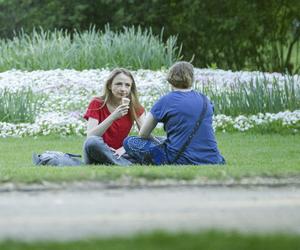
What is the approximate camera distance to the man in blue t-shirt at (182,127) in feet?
28.9

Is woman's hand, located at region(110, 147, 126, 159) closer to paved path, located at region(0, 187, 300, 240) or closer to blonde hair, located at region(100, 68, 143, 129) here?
blonde hair, located at region(100, 68, 143, 129)

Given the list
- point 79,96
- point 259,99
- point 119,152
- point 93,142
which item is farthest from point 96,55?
point 93,142

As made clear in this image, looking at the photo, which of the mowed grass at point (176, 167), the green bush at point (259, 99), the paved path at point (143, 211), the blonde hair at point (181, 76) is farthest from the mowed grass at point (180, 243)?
the green bush at point (259, 99)

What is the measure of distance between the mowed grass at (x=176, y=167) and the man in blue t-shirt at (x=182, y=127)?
0.93ft

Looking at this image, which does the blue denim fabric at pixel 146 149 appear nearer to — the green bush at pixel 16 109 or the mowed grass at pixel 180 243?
the mowed grass at pixel 180 243

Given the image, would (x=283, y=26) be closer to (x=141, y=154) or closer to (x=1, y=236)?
(x=141, y=154)

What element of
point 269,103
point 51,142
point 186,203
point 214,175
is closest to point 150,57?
point 269,103

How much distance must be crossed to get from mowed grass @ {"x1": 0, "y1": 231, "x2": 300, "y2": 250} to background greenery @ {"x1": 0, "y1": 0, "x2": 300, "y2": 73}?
57.2 feet

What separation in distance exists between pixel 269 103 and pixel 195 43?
10.2 meters

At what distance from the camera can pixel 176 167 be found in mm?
8297

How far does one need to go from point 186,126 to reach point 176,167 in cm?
58

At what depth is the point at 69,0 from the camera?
74.3 ft

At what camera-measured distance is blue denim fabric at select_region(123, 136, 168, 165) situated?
8.97 m

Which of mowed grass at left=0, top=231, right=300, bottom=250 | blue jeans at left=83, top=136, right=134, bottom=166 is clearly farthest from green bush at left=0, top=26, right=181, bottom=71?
mowed grass at left=0, top=231, right=300, bottom=250
